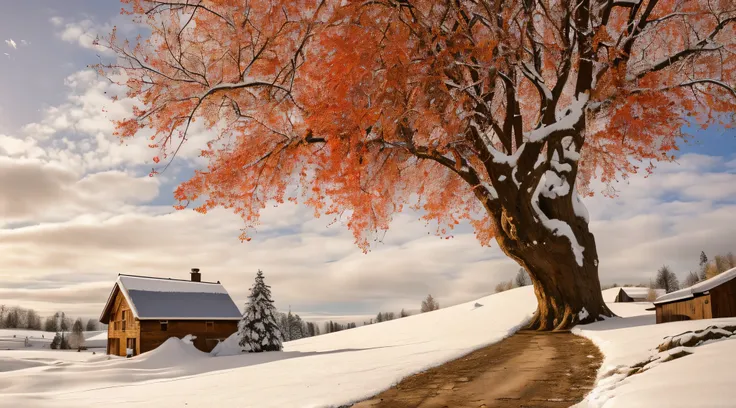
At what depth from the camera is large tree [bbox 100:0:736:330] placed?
48.1 feet

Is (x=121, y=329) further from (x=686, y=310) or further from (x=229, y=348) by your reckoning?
(x=686, y=310)

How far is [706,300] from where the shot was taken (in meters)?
16.7

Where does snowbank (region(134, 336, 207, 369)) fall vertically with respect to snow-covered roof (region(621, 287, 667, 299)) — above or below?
below

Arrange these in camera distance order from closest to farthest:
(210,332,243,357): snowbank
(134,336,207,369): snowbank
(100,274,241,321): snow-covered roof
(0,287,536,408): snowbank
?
(0,287,536,408): snowbank, (134,336,207,369): snowbank, (210,332,243,357): snowbank, (100,274,241,321): snow-covered roof

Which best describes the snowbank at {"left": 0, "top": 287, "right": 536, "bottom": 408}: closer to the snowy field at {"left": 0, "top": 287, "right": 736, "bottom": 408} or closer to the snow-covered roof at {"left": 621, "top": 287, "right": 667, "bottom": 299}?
the snowy field at {"left": 0, "top": 287, "right": 736, "bottom": 408}

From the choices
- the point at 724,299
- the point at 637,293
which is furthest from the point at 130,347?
the point at 637,293

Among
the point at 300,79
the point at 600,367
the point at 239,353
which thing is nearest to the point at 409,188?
the point at 300,79

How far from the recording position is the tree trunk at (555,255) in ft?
54.7

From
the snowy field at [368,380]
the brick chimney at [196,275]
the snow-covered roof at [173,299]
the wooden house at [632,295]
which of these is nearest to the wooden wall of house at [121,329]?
the snow-covered roof at [173,299]

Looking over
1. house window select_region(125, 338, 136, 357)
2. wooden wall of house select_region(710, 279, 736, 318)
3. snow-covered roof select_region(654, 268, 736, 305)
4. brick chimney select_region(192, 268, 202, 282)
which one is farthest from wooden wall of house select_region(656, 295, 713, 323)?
brick chimney select_region(192, 268, 202, 282)

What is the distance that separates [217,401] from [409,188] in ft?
41.9

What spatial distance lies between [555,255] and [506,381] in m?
9.08

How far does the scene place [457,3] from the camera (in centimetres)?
1611

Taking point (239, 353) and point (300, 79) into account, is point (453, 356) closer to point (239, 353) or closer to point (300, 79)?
Result: point (300, 79)
